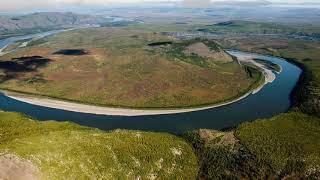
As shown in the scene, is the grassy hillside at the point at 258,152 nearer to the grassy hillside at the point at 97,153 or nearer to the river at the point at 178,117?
the grassy hillside at the point at 97,153

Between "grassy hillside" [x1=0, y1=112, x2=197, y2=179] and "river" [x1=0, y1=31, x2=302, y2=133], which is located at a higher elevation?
"grassy hillside" [x1=0, y1=112, x2=197, y2=179]

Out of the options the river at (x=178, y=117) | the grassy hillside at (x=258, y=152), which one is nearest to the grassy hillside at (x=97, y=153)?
the grassy hillside at (x=258, y=152)

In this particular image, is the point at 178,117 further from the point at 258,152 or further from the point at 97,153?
the point at 97,153

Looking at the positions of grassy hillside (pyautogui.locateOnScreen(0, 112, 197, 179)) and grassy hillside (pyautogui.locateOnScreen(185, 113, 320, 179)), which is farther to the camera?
grassy hillside (pyautogui.locateOnScreen(185, 113, 320, 179))

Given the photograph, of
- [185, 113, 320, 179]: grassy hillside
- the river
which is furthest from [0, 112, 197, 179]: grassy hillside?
the river

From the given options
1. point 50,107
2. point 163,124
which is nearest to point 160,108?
point 163,124

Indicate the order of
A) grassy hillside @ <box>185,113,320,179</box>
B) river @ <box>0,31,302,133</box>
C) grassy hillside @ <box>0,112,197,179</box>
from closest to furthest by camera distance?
grassy hillside @ <box>0,112,197,179</box>
grassy hillside @ <box>185,113,320,179</box>
river @ <box>0,31,302,133</box>

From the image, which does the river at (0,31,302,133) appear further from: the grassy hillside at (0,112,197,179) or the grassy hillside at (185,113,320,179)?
the grassy hillside at (0,112,197,179)
